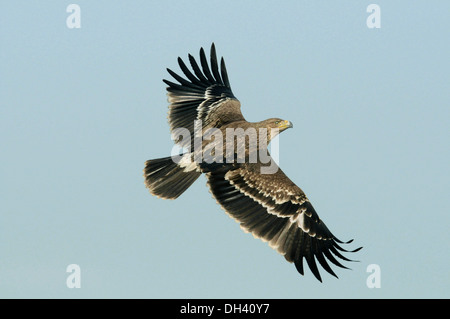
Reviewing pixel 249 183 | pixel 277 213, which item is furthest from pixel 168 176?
pixel 277 213

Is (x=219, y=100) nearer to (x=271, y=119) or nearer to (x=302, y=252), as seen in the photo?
(x=271, y=119)

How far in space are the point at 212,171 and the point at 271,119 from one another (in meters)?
1.33

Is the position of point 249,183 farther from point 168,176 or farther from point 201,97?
point 201,97

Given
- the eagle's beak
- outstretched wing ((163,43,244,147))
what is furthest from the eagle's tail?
the eagle's beak

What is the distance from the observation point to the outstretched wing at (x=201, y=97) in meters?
12.6

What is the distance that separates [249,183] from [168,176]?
1.34 meters

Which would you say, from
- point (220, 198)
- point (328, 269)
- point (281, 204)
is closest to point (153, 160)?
point (220, 198)

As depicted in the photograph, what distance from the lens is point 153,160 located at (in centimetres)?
1204

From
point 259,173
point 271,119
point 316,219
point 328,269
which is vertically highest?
point 271,119

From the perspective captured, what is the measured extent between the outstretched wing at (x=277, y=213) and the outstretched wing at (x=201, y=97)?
1.43 metres

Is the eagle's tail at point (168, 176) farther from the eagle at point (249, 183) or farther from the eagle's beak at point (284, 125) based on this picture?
the eagle's beak at point (284, 125)

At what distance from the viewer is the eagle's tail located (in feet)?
38.7

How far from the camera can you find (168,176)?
11898mm

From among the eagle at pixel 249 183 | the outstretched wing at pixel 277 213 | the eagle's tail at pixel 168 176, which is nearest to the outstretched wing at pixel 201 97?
the eagle at pixel 249 183
